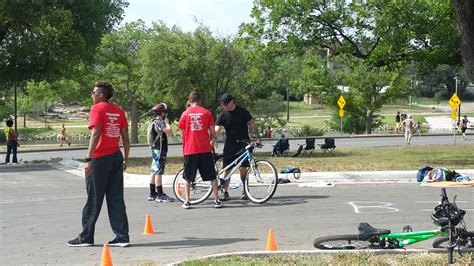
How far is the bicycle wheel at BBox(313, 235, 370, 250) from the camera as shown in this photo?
7.37 meters

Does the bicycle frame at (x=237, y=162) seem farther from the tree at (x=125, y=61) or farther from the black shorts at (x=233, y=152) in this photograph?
the tree at (x=125, y=61)

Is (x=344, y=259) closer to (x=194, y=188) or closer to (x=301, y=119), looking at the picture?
(x=194, y=188)

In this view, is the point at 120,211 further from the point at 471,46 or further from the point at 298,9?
the point at 298,9

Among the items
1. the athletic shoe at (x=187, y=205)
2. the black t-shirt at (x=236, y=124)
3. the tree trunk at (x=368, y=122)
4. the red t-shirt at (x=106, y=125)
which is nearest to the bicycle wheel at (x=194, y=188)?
the athletic shoe at (x=187, y=205)

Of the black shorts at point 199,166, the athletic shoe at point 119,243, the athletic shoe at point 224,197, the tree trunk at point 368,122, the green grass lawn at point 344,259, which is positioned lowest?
the athletic shoe at point 119,243

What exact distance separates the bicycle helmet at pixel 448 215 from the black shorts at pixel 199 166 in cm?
457

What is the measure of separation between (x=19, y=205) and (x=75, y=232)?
359 cm

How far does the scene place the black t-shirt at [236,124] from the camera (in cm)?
1187

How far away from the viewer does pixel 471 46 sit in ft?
23.7

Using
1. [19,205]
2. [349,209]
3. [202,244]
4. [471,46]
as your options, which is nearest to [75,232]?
[202,244]

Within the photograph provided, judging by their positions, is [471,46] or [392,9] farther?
[392,9]

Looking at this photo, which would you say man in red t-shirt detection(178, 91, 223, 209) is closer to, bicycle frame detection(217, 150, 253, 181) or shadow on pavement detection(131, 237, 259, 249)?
bicycle frame detection(217, 150, 253, 181)

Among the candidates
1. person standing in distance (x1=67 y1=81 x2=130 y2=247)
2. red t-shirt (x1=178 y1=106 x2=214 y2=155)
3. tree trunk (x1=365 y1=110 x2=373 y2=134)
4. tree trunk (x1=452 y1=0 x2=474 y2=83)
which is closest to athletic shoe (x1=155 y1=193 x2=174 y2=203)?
red t-shirt (x1=178 y1=106 x2=214 y2=155)

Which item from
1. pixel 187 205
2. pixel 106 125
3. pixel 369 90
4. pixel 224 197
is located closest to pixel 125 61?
pixel 369 90
